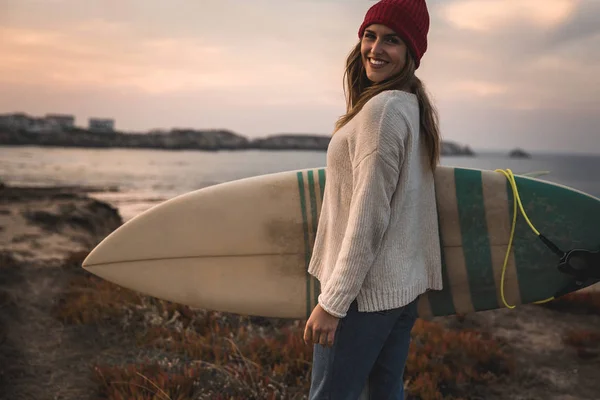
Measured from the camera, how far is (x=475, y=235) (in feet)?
8.57

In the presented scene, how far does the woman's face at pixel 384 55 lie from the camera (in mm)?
1599

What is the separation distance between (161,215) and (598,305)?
A: 479cm

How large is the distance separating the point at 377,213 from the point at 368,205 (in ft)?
0.12

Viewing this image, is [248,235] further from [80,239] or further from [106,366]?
[80,239]

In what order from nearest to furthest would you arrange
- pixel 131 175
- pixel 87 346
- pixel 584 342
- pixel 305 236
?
pixel 305 236 < pixel 87 346 < pixel 584 342 < pixel 131 175

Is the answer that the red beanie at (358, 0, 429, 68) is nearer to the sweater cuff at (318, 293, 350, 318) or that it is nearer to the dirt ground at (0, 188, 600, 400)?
the sweater cuff at (318, 293, 350, 318)

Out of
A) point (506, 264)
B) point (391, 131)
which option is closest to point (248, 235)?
point (506, 264)

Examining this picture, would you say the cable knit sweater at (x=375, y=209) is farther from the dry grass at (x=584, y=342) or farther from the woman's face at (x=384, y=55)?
the dry grass at (x=584, y=342)

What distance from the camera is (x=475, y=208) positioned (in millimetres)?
2617

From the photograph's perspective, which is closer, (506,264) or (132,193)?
(506,264)

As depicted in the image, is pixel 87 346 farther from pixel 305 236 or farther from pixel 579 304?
pixel 579 304

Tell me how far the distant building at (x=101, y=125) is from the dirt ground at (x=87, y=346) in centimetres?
9621

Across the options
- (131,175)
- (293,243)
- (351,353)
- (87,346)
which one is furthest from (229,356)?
(131,175)

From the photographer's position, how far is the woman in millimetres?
1425
